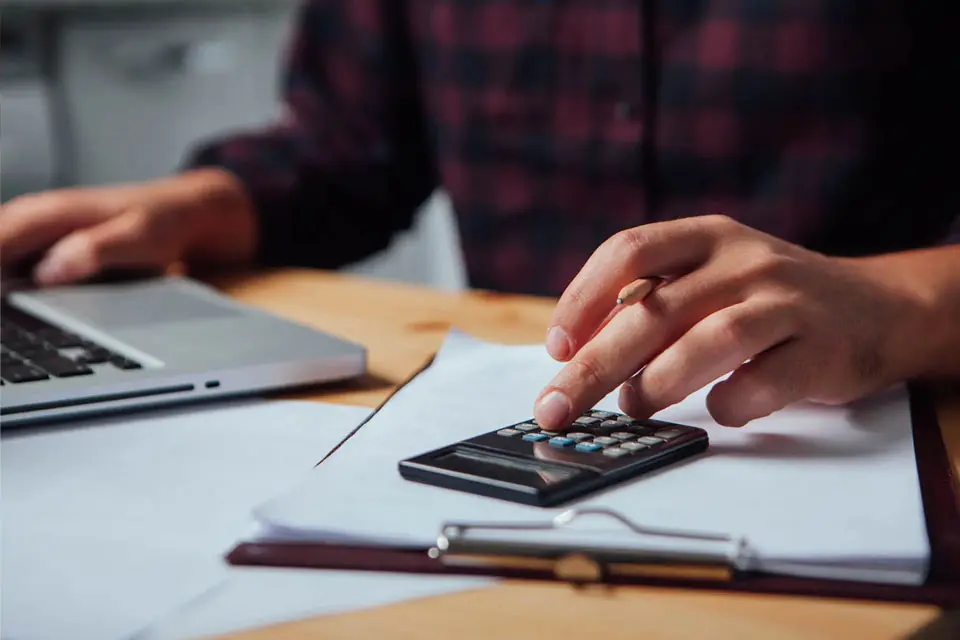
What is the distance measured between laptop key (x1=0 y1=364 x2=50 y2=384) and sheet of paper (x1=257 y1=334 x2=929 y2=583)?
17 centimetres

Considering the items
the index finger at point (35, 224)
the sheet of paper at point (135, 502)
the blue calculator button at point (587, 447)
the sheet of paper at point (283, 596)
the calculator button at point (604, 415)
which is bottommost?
the sheet of paper at point (135, 502)

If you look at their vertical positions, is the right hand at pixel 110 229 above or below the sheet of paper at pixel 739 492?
above

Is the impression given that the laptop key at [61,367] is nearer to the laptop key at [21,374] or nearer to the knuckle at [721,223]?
the laptop key at [21,374]

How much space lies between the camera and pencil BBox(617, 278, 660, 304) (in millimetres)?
500

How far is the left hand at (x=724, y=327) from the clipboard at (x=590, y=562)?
0.11m

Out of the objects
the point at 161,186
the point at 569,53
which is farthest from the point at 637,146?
the point at 161,186

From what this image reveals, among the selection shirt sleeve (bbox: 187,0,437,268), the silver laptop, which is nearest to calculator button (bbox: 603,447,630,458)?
the silver laptop

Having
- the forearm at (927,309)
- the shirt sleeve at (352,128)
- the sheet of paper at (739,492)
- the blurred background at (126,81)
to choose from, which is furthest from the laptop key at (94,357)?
the blurred background at (126,81)

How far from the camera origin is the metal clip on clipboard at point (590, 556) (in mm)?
342

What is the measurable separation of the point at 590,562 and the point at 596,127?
28.5 inches

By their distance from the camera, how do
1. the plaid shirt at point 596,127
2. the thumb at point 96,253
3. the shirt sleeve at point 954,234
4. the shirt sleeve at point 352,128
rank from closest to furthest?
the shirt sleeve at point 954,234 → the thumb at point 96,253 → the plaid shirt at point 596,127 → the shirt sleeve at point 352,128

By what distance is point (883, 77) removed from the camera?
93cm

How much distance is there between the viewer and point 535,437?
44 centimetres

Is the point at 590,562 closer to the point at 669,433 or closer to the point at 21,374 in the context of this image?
the point at 669,433
